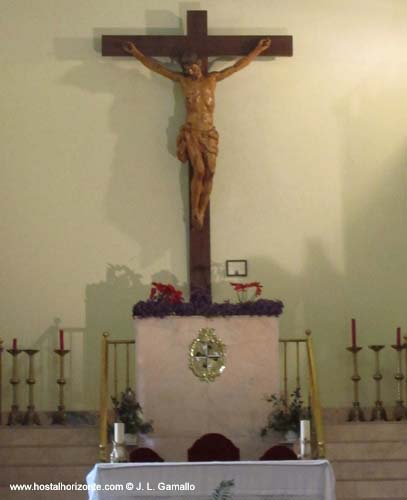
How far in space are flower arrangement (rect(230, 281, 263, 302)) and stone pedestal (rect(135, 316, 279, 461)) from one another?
0.53 meters

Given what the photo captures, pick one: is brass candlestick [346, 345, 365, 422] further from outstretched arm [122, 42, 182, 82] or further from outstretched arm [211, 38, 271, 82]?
outstretched arm [122, 42, 182, 82]

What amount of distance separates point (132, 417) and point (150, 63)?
3569 mm

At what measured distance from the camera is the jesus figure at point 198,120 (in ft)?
36.9

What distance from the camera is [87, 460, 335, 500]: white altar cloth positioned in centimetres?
753

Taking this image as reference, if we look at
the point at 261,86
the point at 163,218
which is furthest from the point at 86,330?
the point at 261,86

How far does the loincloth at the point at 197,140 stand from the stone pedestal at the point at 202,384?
2023 millimetres

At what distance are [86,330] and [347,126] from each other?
10.4 feet

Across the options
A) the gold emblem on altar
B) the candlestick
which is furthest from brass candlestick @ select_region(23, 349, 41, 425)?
the candlestick

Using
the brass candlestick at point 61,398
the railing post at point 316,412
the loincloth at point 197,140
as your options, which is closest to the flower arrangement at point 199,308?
the railing post at point 316,412

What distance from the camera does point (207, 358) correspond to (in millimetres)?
9750

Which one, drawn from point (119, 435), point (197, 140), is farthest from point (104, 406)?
point (197, 140)

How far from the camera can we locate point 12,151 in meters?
11.5

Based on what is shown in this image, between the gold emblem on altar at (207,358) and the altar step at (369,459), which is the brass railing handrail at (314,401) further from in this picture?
the gold emblem on altar at (207,358)

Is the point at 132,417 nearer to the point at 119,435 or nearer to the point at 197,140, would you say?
the point at 119,435
